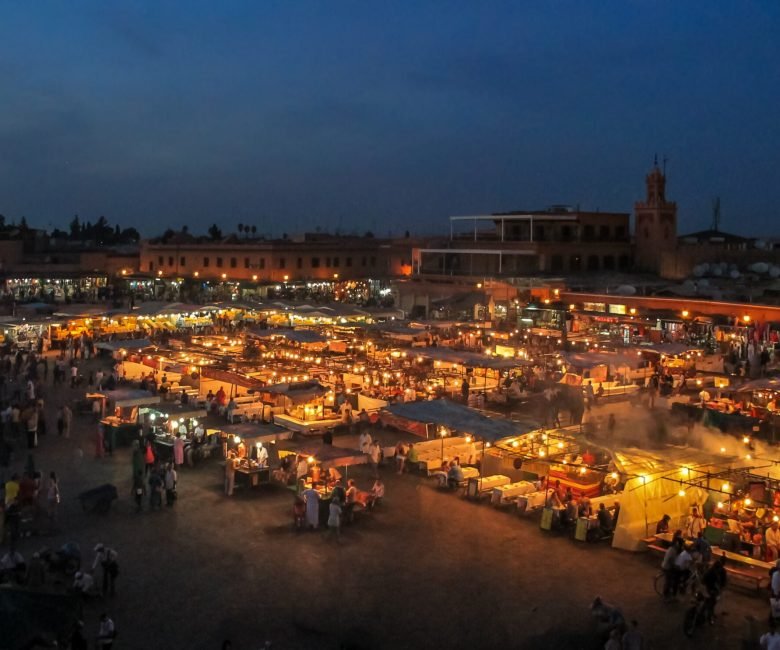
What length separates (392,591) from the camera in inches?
376

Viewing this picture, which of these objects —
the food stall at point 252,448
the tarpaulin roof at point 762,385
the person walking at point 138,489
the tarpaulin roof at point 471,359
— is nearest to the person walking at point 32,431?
the food stall at point 252,448

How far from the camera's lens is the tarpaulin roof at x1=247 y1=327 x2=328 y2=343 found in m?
24.6

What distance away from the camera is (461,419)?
542 inches

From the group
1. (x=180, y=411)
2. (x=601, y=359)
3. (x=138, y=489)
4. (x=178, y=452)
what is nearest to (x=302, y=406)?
(x=180, y=411)

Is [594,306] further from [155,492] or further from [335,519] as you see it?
[155,492]

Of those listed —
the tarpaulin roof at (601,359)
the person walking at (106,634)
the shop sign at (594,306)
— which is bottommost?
the person walking at (106,634)

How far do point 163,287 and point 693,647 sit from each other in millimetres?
43876

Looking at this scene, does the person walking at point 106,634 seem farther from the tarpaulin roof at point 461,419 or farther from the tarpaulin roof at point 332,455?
the tarpaulin roof at point 461,419

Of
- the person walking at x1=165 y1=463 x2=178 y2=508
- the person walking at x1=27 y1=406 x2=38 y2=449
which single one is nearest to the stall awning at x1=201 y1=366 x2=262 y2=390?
the person walking at x1=27 y1=406 x2=38 y2=449

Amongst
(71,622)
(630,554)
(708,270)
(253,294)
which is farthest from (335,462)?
(253,294)

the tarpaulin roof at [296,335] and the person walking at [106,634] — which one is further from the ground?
the tarpaulin roof at [296,335]

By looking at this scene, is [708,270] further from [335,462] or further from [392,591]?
[392,591]

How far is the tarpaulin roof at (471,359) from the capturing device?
20359mm

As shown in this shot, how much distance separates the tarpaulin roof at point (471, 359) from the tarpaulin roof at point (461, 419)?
19.2 ft
